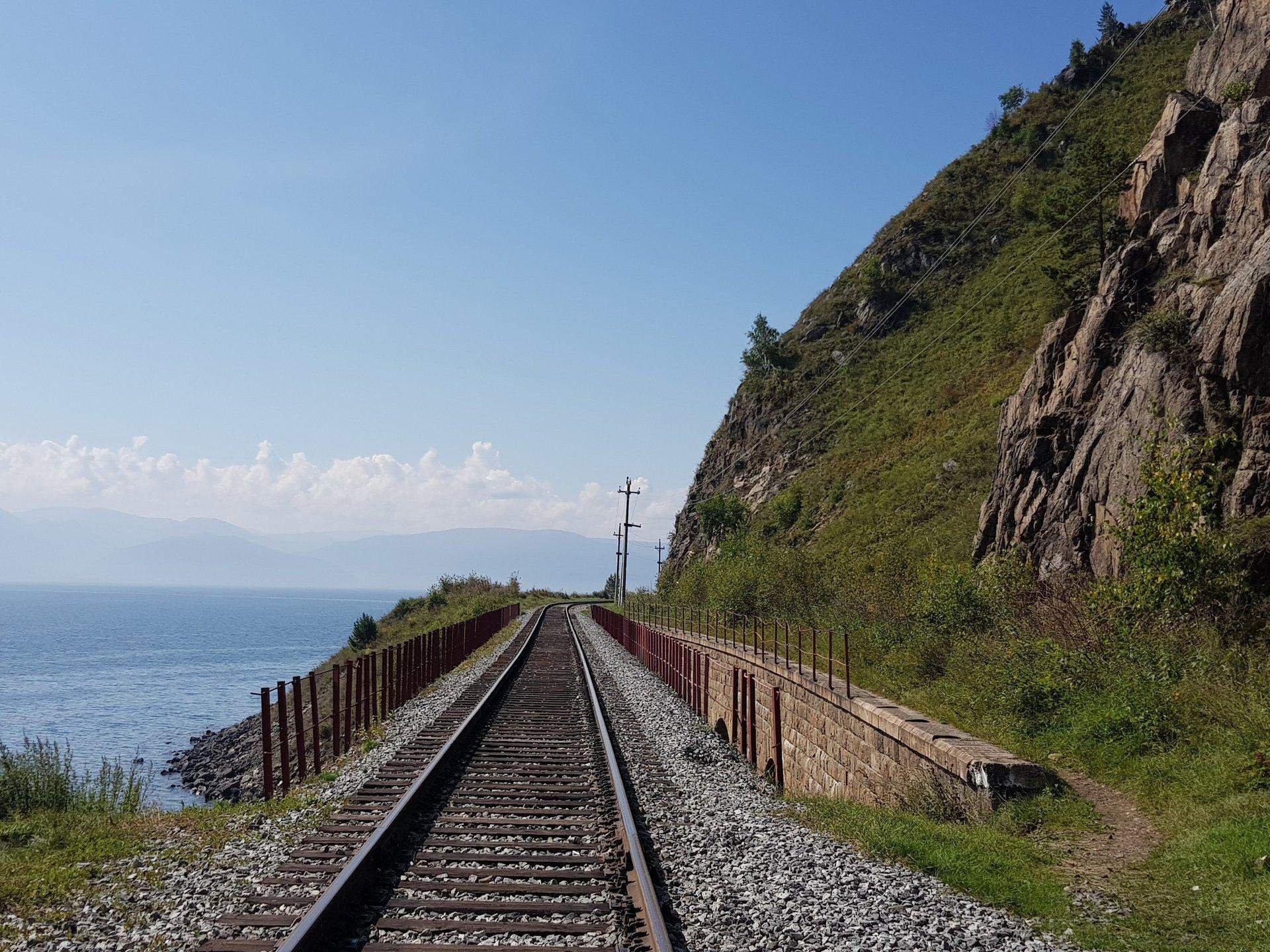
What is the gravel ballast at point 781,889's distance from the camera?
17.4 ft

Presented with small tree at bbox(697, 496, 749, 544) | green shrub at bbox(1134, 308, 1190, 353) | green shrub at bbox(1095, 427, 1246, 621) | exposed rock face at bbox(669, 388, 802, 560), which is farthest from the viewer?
exposed rock face at bbox(669, 388, 802, 560)

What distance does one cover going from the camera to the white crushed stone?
17.1ft

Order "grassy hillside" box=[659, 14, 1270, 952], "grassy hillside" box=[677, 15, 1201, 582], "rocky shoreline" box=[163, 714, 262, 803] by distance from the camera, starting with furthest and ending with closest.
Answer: "grassy hillside" box=[677, 15, 1201, 582], "rocky shoreline" box=[163, 714, 262, 803], "grassy hillside" box=[659, 14, 1270, 952]

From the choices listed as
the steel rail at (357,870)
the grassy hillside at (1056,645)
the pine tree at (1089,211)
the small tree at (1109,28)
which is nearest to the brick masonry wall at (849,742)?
the grassy hillside at (1056,645)

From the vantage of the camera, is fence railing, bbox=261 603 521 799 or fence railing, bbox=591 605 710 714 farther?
fence railing, bbox=591 605 710 714

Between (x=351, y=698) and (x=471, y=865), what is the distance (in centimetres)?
854

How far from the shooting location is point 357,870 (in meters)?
6.03

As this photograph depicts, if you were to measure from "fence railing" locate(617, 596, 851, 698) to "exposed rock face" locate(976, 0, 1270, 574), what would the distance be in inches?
183

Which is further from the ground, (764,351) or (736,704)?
(764,351)

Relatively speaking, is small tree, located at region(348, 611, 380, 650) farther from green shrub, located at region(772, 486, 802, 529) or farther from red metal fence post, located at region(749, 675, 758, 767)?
red metal fence post, located at region(749, 675, 758, 767)

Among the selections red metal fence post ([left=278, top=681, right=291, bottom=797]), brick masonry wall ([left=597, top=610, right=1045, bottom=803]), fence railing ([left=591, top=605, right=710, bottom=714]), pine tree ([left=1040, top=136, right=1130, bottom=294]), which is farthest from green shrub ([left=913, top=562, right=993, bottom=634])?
pine tree ([left=1040, top=136, right=1130, bottom=294])

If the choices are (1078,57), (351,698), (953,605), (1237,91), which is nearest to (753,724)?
(953,605)

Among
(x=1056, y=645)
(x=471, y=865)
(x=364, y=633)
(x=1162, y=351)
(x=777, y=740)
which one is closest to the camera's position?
(x=471, y=865)

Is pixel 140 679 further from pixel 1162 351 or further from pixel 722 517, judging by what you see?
pixel 1162 351
